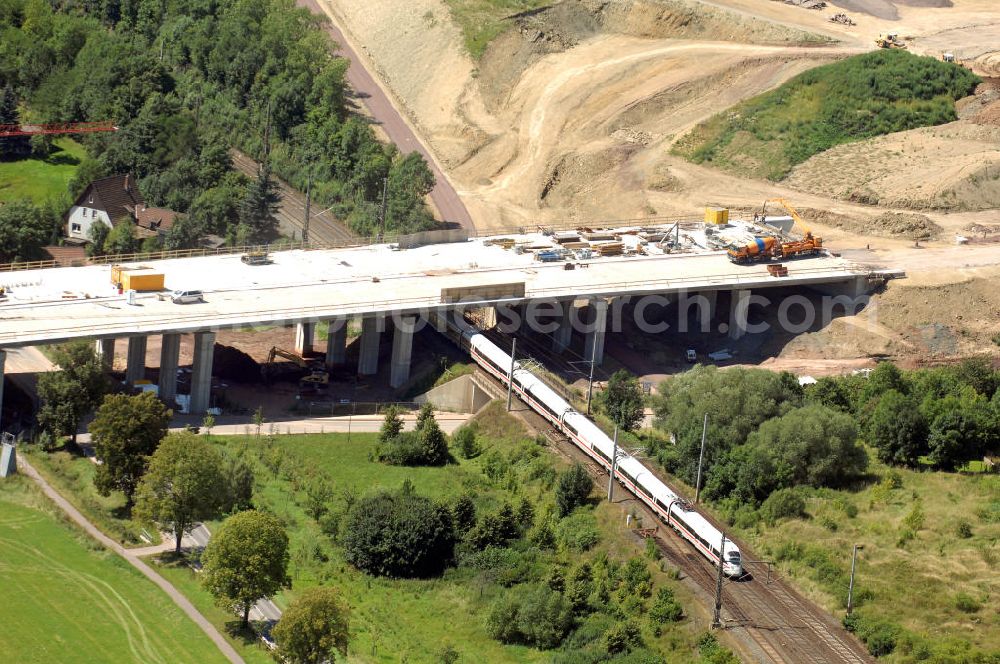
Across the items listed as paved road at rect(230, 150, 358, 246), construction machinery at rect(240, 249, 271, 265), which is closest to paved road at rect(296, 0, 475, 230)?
paved road at rect(230, 150, 358, 246)

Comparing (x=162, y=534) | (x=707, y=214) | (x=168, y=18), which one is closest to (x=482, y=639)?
(x=162, y=534)

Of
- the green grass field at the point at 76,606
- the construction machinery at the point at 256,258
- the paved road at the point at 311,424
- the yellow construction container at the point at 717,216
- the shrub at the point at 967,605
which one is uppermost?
the yellow construction container at the point at 717,216

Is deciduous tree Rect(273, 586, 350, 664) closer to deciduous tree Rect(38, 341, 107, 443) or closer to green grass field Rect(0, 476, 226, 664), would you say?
green grass field Rect(0, 476, 226, 664)

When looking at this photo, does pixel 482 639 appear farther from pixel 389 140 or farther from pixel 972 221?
pixel 389 140

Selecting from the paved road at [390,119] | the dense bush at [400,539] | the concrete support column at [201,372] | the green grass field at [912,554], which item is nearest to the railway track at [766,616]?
the green grass field at [912,554]

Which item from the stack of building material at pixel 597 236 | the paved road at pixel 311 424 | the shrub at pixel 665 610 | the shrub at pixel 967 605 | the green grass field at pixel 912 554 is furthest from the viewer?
the stack of building material at pixel 597 236

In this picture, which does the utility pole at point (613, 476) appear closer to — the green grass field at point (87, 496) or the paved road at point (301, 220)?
the green grass field at point (87, 496)
